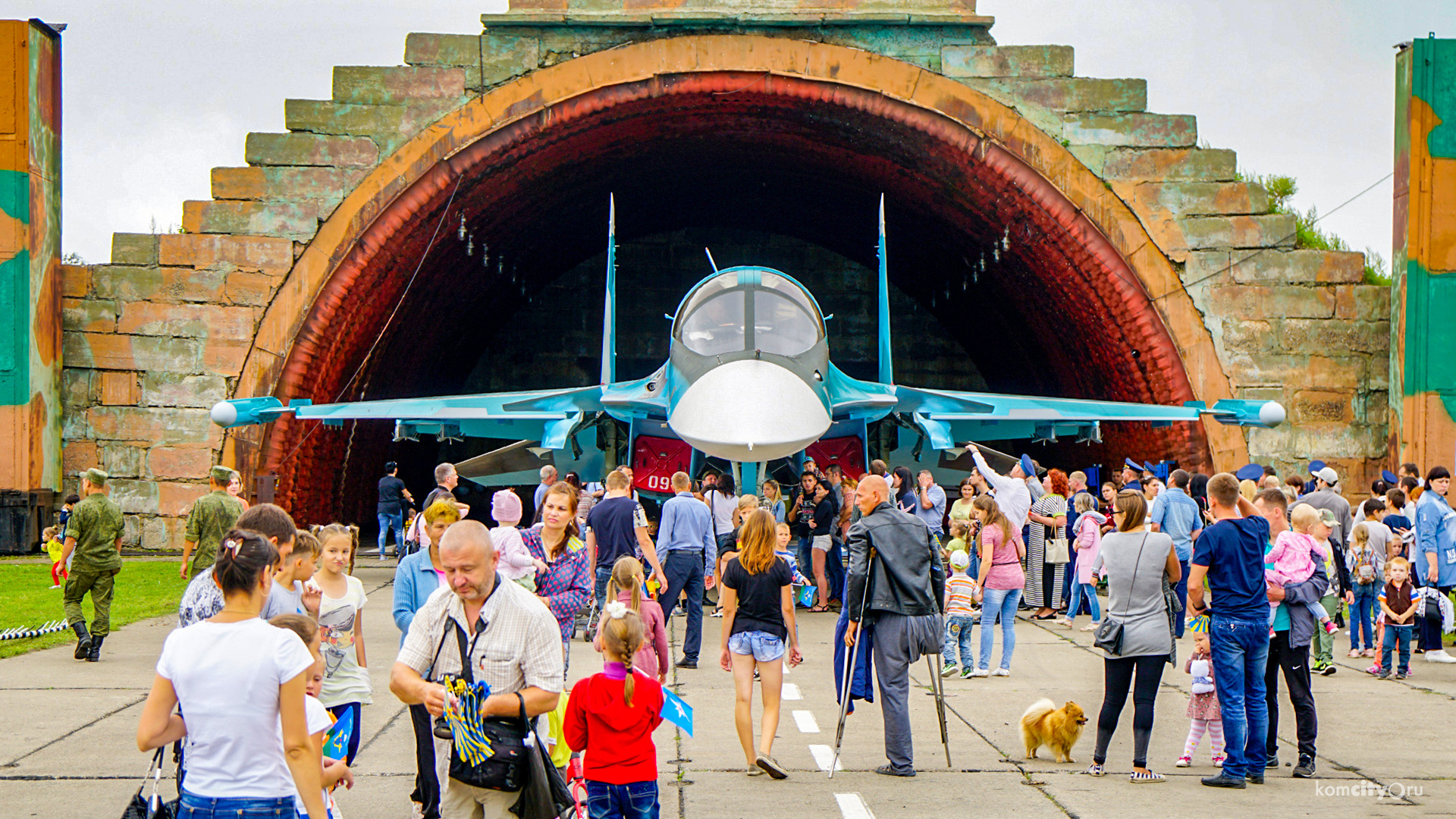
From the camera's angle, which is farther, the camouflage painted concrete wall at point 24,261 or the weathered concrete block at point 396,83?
the weathered concrete block at point 396,83

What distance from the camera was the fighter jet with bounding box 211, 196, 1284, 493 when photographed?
1283 cm

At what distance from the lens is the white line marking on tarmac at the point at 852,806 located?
5719 mm

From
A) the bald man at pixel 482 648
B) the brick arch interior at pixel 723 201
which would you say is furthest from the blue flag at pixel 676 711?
the brick arch interior at pixel 723 201

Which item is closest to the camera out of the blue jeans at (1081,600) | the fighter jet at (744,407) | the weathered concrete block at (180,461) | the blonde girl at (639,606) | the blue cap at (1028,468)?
the blonde girl at (639,606)

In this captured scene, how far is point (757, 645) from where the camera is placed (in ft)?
22.0

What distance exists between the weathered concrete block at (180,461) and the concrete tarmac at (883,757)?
7.83 m

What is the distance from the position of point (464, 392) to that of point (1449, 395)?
71.1 feet

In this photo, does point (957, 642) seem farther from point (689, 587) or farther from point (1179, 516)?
point (1179, 516)

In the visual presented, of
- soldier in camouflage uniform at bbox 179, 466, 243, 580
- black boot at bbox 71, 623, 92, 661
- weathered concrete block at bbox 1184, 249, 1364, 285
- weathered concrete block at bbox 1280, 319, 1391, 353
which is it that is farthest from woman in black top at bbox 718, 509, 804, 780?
weathered concrete block at bbox 1280, 319, 1391, 353

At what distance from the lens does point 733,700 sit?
8680 millimetres

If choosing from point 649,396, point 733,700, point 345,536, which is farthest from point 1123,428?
point 345,536

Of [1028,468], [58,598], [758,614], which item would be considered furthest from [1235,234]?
[58,598]

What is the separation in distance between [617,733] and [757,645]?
2.29m

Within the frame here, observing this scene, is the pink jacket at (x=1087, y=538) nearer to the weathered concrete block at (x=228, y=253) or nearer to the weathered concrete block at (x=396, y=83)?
the weathered concrete block at (x=396, y=83)
